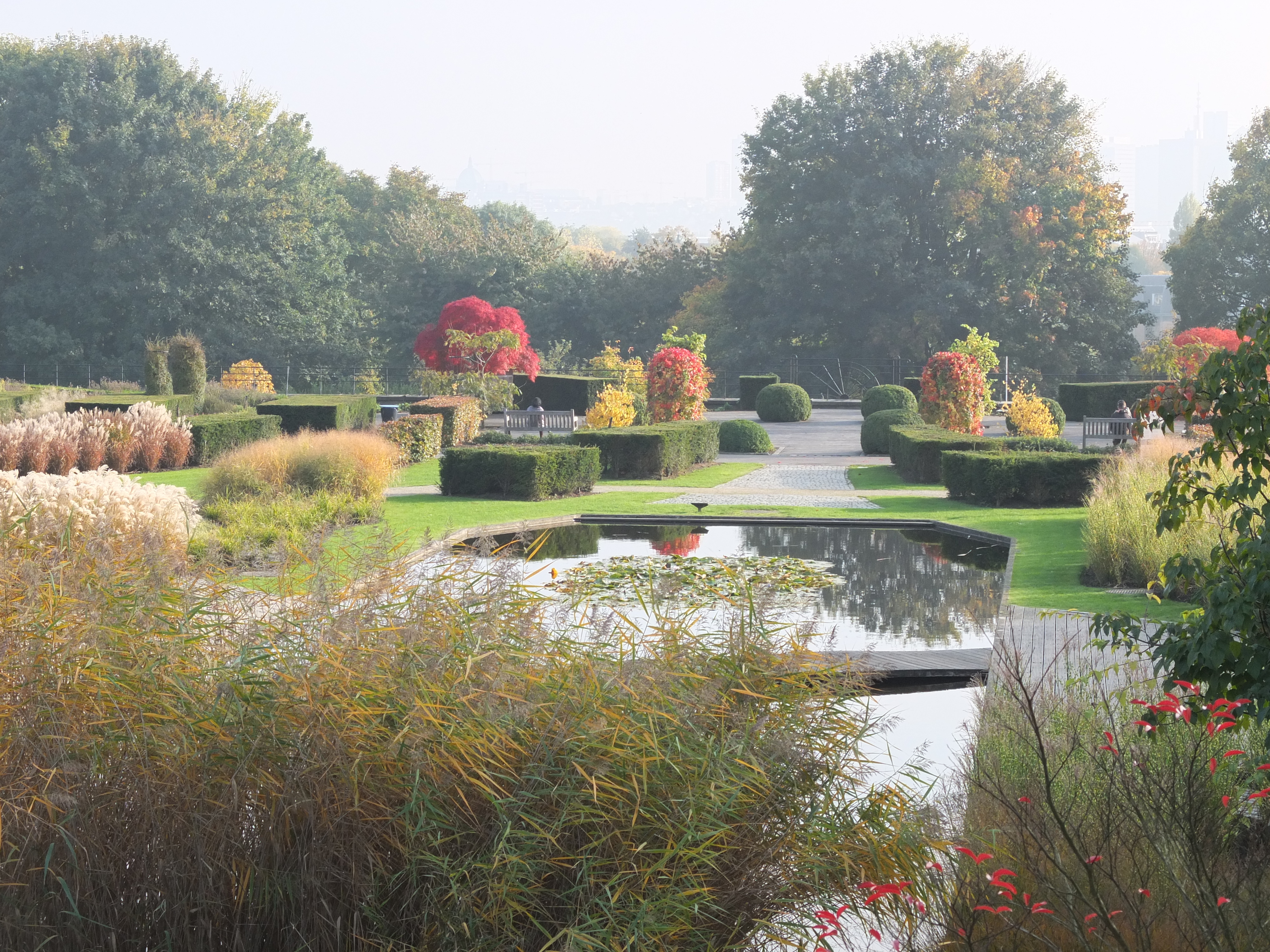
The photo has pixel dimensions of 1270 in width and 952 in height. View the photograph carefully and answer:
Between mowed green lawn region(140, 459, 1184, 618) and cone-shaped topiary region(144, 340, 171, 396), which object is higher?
cone-shaped topiary region(144, 340, 171, 396)

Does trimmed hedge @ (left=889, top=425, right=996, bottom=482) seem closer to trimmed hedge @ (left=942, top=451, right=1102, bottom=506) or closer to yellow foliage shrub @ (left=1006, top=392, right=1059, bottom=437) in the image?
trimmed hedge @ (left=942, top=451, right=1102, bottom=506)

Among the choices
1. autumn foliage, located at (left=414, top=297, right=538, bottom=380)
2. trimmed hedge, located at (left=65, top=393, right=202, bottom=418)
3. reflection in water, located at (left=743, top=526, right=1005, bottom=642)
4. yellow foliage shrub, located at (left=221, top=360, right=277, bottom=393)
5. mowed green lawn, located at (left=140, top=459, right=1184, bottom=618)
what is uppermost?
autumn foliage, located at (left=414, top=297, right=538, bottom=380)

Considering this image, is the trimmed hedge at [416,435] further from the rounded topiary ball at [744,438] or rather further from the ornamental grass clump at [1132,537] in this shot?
the ornamental grass clump at [1132,537]

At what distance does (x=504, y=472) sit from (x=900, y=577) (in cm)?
607

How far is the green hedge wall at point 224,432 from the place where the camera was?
1881cm

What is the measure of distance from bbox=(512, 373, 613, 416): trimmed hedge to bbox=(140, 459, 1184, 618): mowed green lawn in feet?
48.5

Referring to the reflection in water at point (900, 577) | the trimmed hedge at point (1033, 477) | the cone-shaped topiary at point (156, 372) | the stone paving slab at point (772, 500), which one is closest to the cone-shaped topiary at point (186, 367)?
the cone-shaped topiary at point (156, 372)

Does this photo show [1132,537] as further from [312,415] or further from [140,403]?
[312,415]

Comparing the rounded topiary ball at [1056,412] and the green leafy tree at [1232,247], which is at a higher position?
the green leafy tree at [1232,247]

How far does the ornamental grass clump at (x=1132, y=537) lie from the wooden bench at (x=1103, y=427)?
10.6 metres

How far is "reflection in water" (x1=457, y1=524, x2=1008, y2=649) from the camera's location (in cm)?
823

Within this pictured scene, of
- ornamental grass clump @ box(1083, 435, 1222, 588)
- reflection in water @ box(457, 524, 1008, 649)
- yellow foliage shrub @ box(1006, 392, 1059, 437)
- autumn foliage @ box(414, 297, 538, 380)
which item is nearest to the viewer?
reflection in water @ box(457, 524, 1008, 649)

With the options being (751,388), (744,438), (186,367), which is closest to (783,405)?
(751,388)

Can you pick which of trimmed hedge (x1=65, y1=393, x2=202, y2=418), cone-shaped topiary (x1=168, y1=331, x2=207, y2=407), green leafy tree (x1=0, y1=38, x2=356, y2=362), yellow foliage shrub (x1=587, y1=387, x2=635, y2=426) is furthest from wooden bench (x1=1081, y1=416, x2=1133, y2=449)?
green leafy tree (x1=0, y1=38, x2=356, y2=362)
